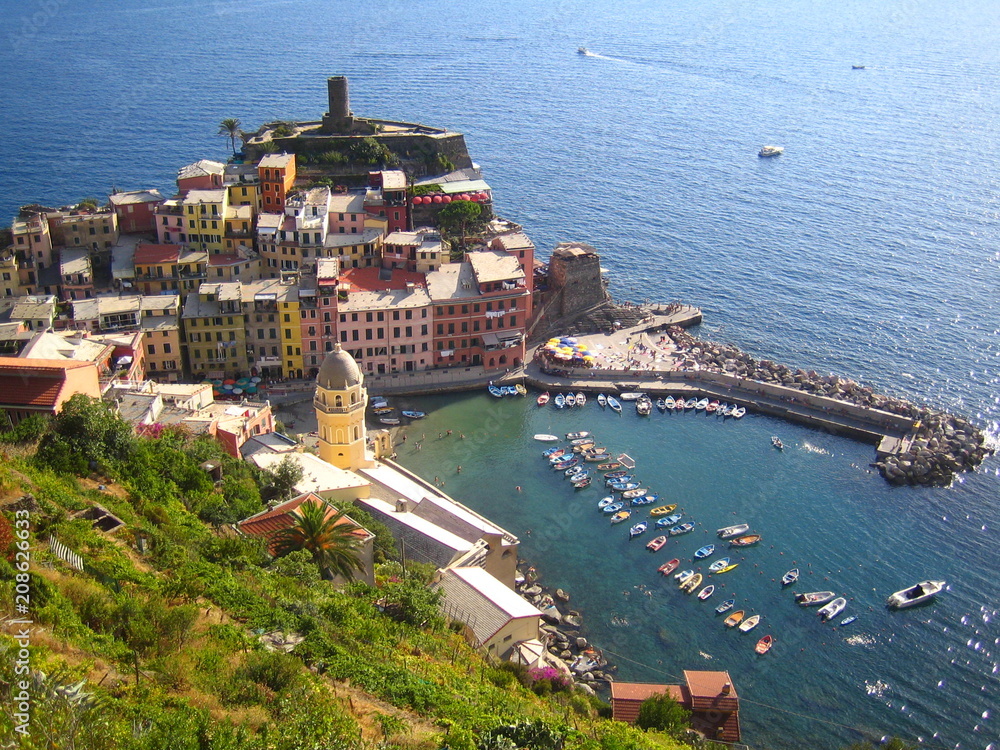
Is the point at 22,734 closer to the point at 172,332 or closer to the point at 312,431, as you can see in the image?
the point at 312,431

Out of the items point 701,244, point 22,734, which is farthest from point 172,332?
point 701,244

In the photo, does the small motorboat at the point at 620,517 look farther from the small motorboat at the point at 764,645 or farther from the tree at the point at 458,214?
the tree at the point at 458,214

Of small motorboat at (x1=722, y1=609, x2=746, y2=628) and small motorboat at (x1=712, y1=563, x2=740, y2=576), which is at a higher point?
small motorboat at (x1=712, y1=563, x2=740, y2=576)

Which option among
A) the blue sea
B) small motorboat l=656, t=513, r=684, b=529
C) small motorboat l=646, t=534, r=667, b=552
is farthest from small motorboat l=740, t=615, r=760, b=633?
small motorboat l=656, t=513, r=684, b=529

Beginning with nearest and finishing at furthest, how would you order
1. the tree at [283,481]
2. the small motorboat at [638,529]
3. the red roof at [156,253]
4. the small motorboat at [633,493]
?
the tree at [283,481]
the small motorboat at [638,529]
the small motorboat at [633,493]
the red roof at [156,253]

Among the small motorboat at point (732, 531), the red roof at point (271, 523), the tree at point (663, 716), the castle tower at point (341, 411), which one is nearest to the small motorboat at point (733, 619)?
the small motorboat at point (732, 531)

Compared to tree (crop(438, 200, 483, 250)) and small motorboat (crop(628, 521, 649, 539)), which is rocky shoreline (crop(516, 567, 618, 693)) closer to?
small motorboat (crop(628, 521, 649, 539))

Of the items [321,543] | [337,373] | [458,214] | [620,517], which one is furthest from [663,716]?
[458,214]
